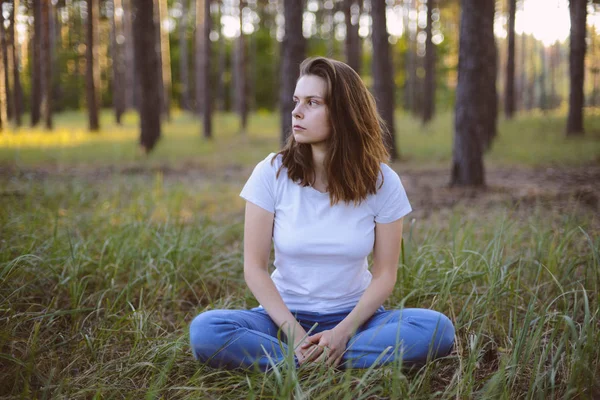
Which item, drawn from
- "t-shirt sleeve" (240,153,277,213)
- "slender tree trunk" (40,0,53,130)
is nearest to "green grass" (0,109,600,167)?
"slender tree trunk" (40,0,53,130)

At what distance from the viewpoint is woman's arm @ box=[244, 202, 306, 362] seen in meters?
2.40

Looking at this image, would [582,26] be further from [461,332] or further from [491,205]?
[461,332]

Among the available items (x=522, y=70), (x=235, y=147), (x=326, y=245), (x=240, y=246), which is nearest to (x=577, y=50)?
(x=235, y=147)

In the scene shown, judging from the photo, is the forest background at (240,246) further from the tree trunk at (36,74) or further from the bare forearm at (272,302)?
the tree trunk at (36,74)

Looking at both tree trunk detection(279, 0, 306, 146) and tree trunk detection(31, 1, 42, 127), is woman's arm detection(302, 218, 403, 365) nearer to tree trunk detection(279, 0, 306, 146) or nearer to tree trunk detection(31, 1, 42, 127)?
tree trunk detection(279, 0, 306, 146)

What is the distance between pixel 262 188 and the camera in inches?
99.9

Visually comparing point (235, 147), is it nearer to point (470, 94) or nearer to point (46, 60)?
point (46, 60)

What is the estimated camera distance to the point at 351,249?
2.46 meters

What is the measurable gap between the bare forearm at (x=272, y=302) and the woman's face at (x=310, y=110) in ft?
2.32

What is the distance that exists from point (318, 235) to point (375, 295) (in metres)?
0.41

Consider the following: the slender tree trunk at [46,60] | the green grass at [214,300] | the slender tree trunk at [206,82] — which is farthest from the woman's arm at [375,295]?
the slender tree trunk at [46,60]

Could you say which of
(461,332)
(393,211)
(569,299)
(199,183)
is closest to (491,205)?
(569,299)

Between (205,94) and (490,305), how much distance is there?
1344cm

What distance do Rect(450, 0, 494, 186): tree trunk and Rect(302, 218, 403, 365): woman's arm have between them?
4.82 metres
